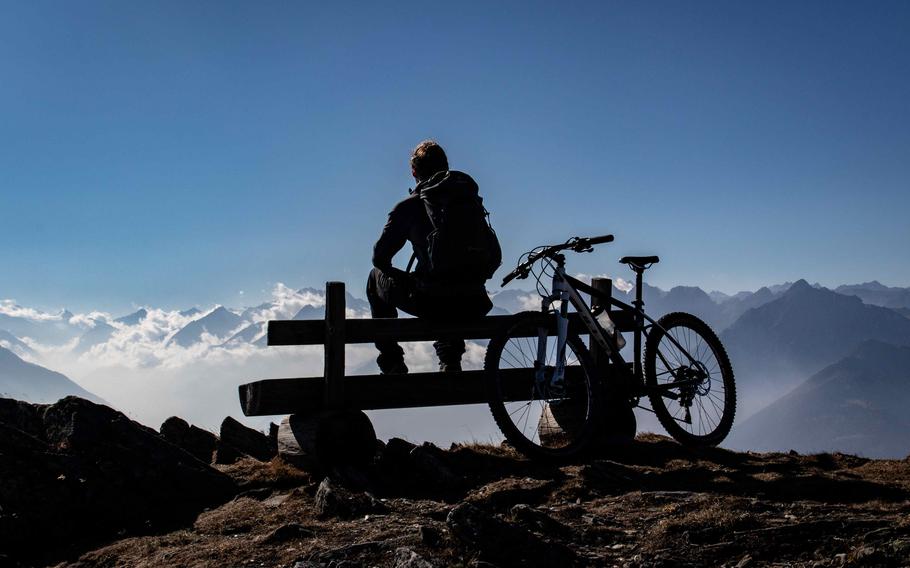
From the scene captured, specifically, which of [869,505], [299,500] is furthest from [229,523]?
[869,505]

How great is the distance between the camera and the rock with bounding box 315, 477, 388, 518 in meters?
6.62

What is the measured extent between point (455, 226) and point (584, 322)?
193 centimetres

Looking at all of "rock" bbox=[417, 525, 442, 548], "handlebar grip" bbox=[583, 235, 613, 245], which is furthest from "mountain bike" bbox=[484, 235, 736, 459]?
"rock" bbox=[417, 525, 442, 548]

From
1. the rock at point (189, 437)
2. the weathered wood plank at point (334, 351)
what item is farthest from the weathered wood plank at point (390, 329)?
the rock at point (189, 437)

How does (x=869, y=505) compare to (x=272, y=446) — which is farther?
(x=272, y=446)

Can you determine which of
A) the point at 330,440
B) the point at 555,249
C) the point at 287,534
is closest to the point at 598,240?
the point at 555,249

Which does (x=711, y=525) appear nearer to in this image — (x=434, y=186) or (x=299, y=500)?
(x=299, y=500)

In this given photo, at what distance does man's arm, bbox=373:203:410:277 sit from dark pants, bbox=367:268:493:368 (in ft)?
0.73

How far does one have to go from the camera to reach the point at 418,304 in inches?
360

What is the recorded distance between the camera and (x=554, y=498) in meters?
6.79

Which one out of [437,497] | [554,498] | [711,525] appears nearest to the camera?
Answer: [711,525]

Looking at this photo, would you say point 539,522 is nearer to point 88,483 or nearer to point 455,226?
point 455,226

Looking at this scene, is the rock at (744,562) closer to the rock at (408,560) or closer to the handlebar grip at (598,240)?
the rock at (408,560)

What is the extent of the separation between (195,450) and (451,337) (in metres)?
4.47
